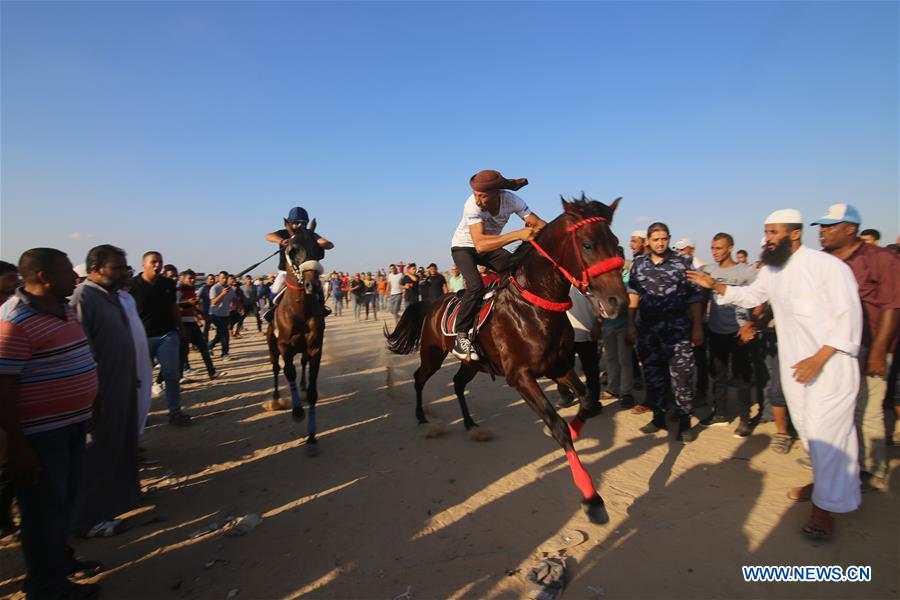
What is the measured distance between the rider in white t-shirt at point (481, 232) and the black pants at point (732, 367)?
3.12 m

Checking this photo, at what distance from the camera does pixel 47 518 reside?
2520mm

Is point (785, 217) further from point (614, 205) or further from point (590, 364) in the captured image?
point (590, 364)

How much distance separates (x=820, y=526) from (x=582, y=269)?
2.54m

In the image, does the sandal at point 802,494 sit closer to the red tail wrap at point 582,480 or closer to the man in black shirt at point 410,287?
the red tail wrap at point 582,480

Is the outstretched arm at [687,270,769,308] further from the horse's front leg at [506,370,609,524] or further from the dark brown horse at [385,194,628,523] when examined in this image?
the horse's front leg at [506,370,609,524]

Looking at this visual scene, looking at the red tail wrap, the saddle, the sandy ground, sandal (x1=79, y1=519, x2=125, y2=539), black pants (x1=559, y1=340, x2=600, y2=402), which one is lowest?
the sandy ground

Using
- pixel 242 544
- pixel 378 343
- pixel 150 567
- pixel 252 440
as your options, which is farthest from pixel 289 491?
pixel 378 343

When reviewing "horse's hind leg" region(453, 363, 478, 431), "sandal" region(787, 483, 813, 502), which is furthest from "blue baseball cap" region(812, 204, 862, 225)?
"horse's hind leg" region(453, 363, 478, 431)

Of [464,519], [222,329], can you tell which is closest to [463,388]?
[464,519]

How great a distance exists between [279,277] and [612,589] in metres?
6.76

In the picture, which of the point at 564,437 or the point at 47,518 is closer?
the point at 47,518

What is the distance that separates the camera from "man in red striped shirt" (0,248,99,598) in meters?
2.33

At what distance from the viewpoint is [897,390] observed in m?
4.29

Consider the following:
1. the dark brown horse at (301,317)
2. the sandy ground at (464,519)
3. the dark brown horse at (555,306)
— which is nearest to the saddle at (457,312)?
the dark brown horse at (555,306)
